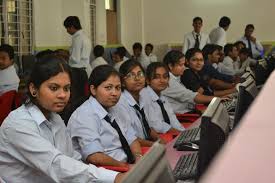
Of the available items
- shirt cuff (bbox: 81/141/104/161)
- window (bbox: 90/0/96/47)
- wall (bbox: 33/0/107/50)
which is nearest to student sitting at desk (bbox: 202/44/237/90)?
wall (bbox: 33/0/107/50)

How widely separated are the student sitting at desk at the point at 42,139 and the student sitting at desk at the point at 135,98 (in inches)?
41.9

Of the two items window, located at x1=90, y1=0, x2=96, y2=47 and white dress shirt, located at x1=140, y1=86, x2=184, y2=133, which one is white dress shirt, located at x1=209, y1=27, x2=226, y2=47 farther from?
white dress shirt, located at x1=140, y1=86, x2=184, y2=133

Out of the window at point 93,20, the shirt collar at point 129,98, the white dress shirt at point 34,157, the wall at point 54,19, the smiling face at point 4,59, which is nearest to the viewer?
the white dress shirt at point 34,157

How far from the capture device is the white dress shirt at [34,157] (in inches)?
65.4

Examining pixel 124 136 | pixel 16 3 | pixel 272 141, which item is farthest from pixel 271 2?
pixel 272 141

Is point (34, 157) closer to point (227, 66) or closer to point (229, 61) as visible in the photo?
point (227, 66)

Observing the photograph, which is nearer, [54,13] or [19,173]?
[19,173]

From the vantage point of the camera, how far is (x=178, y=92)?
3979mm

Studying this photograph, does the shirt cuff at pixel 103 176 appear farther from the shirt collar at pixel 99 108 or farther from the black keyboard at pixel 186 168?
the shirt collar at pixel 99 108

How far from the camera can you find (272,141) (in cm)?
38

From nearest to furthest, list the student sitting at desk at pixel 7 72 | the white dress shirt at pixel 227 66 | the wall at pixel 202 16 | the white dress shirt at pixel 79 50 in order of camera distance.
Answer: the student sitting at desk at pixel 7 72, the white dress shirt at pixel 79 50, the white dress shirt at pixel 227 66, the wall at pixel 202 16

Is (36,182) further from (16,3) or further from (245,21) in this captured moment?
(245,21)

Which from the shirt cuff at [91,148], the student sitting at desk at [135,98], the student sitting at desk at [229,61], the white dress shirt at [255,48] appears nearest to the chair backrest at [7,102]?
the student sitting at desk at [135,98]

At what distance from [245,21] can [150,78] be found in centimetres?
792
